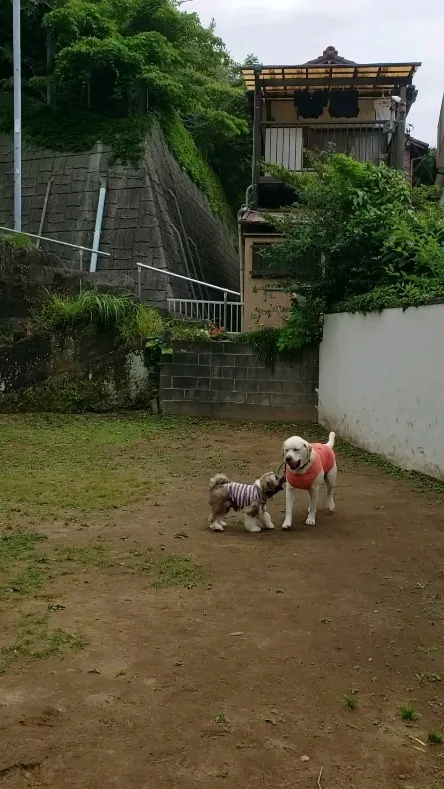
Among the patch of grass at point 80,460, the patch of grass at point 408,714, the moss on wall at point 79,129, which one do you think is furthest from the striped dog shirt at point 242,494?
the moss on wall at point 79,129

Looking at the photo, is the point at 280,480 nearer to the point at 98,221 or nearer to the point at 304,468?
the point at 304,468

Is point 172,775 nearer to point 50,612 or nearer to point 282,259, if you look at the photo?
point 50,612

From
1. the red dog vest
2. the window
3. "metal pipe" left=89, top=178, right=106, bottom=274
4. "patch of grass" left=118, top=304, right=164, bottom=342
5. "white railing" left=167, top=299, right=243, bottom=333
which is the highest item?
"metal pipe" left=89, top=178, right=106, bottom=274

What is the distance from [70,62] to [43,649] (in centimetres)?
1559

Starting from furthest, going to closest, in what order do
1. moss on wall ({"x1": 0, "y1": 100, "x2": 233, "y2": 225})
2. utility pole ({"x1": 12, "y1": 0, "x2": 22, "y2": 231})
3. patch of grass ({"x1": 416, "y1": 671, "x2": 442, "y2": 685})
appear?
moss on wall ({"x1": 0, "y1": 100, "x2": 233, "y2": 225})
utility pole ({"x1": 12, "y1": 0, "x2": 22, "y2": 231})
patch of grass ({"x1": 416, "y1": 671, "x2": 442, "y2": 685})

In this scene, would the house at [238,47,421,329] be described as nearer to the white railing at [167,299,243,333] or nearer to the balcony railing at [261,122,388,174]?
the balcony railing at [261,122,388,174]

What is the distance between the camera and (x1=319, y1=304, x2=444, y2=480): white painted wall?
255 inches

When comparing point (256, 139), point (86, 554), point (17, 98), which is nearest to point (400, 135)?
point (256, 139)

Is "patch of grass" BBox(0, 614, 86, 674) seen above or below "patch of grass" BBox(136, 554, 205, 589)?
above

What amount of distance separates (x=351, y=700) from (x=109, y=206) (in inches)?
591

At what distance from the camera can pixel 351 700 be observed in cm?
256

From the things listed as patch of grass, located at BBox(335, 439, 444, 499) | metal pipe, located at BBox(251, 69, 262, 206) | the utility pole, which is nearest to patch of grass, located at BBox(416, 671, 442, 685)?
patch of grass, located at BBox(335, 439, 444, 499)

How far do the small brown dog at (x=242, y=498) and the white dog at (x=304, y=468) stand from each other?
5.5 inches

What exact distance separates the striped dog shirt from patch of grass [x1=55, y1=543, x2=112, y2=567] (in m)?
1.04
